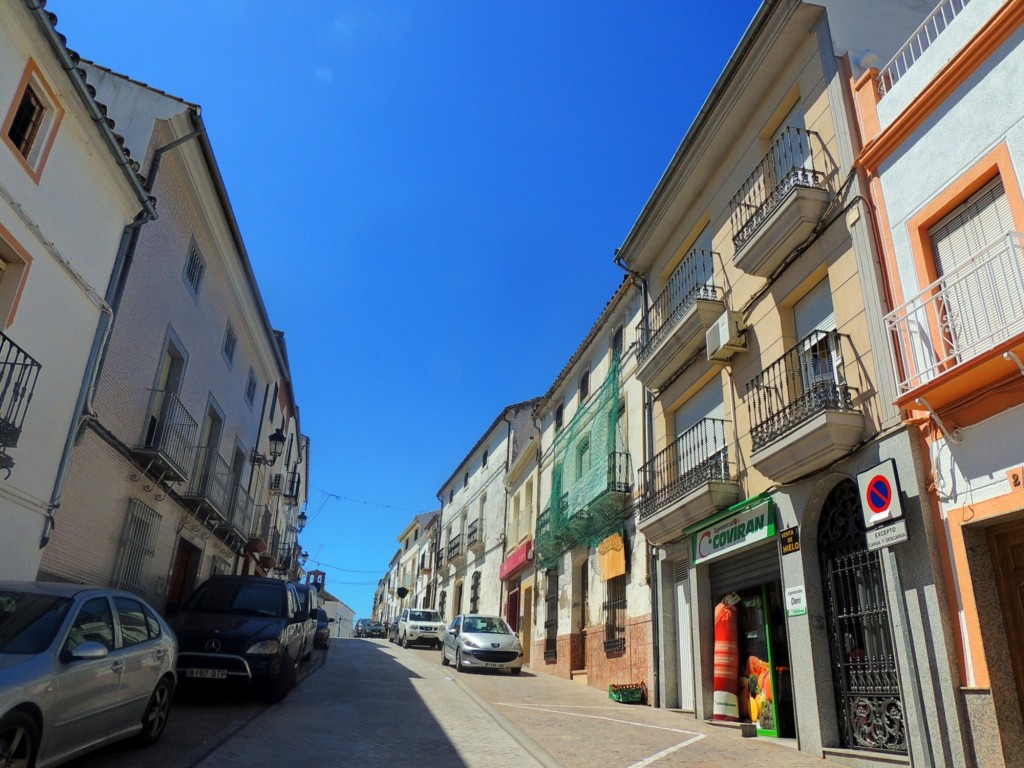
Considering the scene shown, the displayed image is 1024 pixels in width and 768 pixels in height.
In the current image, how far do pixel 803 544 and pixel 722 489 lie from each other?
6.16ft

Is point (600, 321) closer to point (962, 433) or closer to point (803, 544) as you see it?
point (803, 544)

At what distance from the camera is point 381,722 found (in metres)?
8.27

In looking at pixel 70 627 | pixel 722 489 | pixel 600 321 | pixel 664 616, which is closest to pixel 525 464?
pixel 600 321

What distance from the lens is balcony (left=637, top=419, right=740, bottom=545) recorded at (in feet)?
33.4

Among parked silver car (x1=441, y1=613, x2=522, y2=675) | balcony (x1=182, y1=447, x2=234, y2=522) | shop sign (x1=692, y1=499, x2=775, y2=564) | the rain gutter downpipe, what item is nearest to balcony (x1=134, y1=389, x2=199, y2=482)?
balcony (x1=182, y1=447, x2=234, y2=522)

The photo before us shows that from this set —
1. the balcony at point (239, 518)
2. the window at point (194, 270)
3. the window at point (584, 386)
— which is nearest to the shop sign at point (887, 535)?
the window at point (584, 386)

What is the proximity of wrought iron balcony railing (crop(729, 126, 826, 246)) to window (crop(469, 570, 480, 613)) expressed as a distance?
21073 mm

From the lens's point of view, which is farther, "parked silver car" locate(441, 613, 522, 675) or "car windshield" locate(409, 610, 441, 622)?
"car windshield" locate(409, 610, 441, 622)

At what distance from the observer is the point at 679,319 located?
38.6ft

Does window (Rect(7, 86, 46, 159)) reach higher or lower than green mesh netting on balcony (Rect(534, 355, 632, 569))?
higher

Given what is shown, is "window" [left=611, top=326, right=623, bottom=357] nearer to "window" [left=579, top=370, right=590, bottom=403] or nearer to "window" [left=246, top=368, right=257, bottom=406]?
"window" [left=579, top=370, right=590, bottom=403]

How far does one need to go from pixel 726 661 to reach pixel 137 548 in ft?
31.6

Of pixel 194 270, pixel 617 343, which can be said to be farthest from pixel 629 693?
pixel 194 270

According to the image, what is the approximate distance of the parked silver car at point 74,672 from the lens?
432 cm
